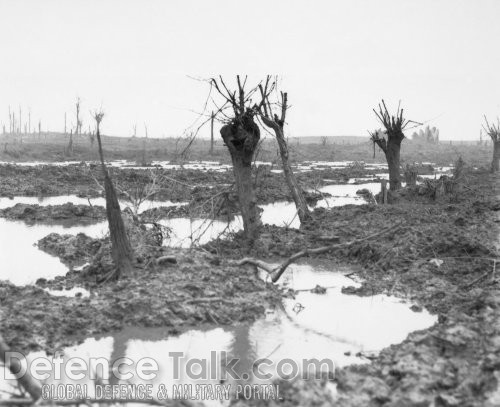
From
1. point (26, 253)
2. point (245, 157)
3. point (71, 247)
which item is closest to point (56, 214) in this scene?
point (26, 253)

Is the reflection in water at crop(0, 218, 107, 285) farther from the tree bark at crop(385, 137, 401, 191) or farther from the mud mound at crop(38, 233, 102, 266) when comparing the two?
the tree bark at crop(385, 137, 401, 191)

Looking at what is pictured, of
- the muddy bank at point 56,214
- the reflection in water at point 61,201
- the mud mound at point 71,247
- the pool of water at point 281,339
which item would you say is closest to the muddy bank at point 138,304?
the pool of water at point 281,339

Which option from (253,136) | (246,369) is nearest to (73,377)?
(246,369)

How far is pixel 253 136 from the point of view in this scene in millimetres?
11539

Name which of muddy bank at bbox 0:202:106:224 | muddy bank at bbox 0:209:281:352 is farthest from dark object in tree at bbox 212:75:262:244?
muddy bank at bbox 0:202:106:224

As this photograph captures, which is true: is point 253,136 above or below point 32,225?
above

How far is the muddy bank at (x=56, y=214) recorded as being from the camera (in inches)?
655

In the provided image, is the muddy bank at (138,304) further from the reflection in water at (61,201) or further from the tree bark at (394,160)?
the tree bark at (394,160)

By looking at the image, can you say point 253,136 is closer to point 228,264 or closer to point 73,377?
point 228,264

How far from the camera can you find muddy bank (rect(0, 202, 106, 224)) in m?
16.6

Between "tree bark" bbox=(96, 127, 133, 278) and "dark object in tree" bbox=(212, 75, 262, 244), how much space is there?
147 inches

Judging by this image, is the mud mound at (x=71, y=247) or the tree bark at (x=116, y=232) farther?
the mud mound at (x=71, y=247)

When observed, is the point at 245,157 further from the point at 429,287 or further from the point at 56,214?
the point at 56,214

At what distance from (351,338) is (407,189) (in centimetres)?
1374
